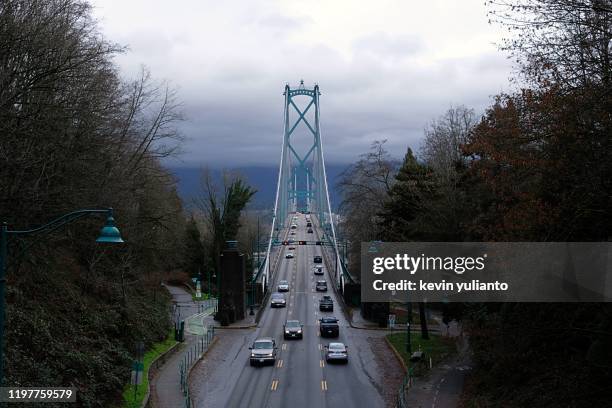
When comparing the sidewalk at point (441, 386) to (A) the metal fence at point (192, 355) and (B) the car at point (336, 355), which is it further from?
(A) the metal fence at point (192, 355)

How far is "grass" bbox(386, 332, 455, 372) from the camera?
30516 mm

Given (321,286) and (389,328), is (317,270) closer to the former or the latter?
(321,286)

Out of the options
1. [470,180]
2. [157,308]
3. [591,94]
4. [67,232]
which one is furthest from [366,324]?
[591,94]

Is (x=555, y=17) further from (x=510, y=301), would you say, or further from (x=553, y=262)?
(x=510, y=301)

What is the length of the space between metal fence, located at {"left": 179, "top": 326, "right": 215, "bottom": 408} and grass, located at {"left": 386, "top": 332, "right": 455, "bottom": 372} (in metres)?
9.94

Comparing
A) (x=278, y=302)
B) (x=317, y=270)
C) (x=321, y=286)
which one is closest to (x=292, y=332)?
(x=278, y=302)

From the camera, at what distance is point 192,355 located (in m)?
31.2

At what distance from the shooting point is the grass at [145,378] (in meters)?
19.8

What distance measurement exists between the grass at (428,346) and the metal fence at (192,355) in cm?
994

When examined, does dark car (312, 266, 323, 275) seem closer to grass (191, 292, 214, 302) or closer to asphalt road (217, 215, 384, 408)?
grass (191, 292, 214, 302)

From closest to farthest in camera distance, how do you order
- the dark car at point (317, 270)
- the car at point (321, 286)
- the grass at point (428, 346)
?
1. the grass at point (428, 346)
2. the car at point (321, 286)
3. the dark car at point (317, 270)

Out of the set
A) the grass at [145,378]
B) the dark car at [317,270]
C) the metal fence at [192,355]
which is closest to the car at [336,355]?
the metal fence at [192,355]

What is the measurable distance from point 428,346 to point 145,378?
1596cm

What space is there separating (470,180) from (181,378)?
14.1m
